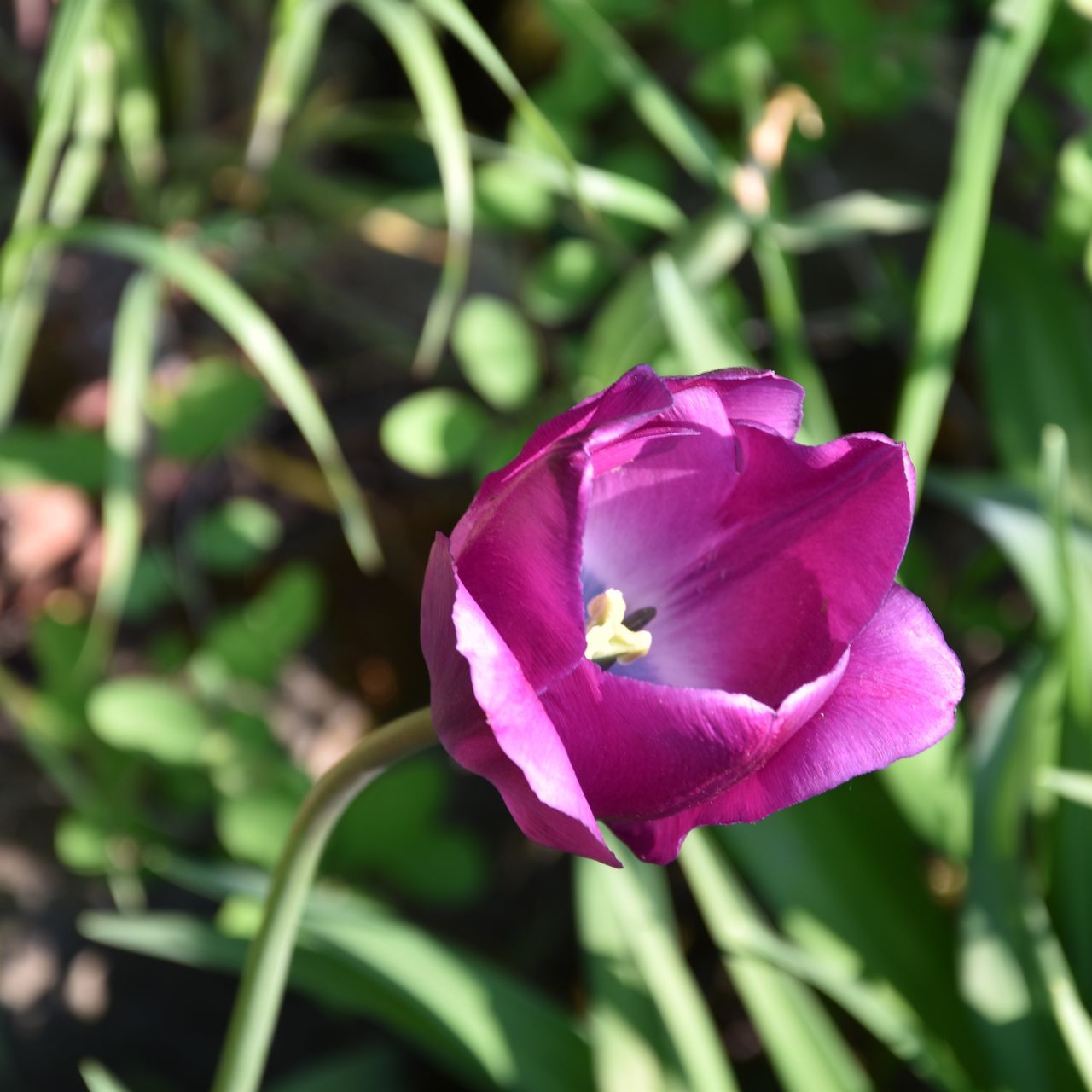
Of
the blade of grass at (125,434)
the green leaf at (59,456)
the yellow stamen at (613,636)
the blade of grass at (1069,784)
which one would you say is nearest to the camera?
the yellow stamen at (613,636)

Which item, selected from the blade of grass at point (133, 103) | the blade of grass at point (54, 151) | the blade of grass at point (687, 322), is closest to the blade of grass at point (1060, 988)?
the blade of grass at point (687, 322)

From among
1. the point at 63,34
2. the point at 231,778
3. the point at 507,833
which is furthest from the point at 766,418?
the point at 507,833

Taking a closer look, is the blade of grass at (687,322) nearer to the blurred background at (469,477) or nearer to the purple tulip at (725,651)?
the blurred background at (469,477)

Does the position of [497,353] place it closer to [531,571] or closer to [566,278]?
[566,278]

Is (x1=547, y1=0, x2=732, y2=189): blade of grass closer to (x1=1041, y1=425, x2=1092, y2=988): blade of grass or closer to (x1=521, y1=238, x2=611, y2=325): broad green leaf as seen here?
(x1=521, y1=238, x2=611, y2=325): broad green leaf

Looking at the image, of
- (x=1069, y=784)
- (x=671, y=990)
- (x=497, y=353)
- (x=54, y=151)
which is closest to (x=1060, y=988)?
(x=1069, y=784)

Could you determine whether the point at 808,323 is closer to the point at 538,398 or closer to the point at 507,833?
the point at 538,398
